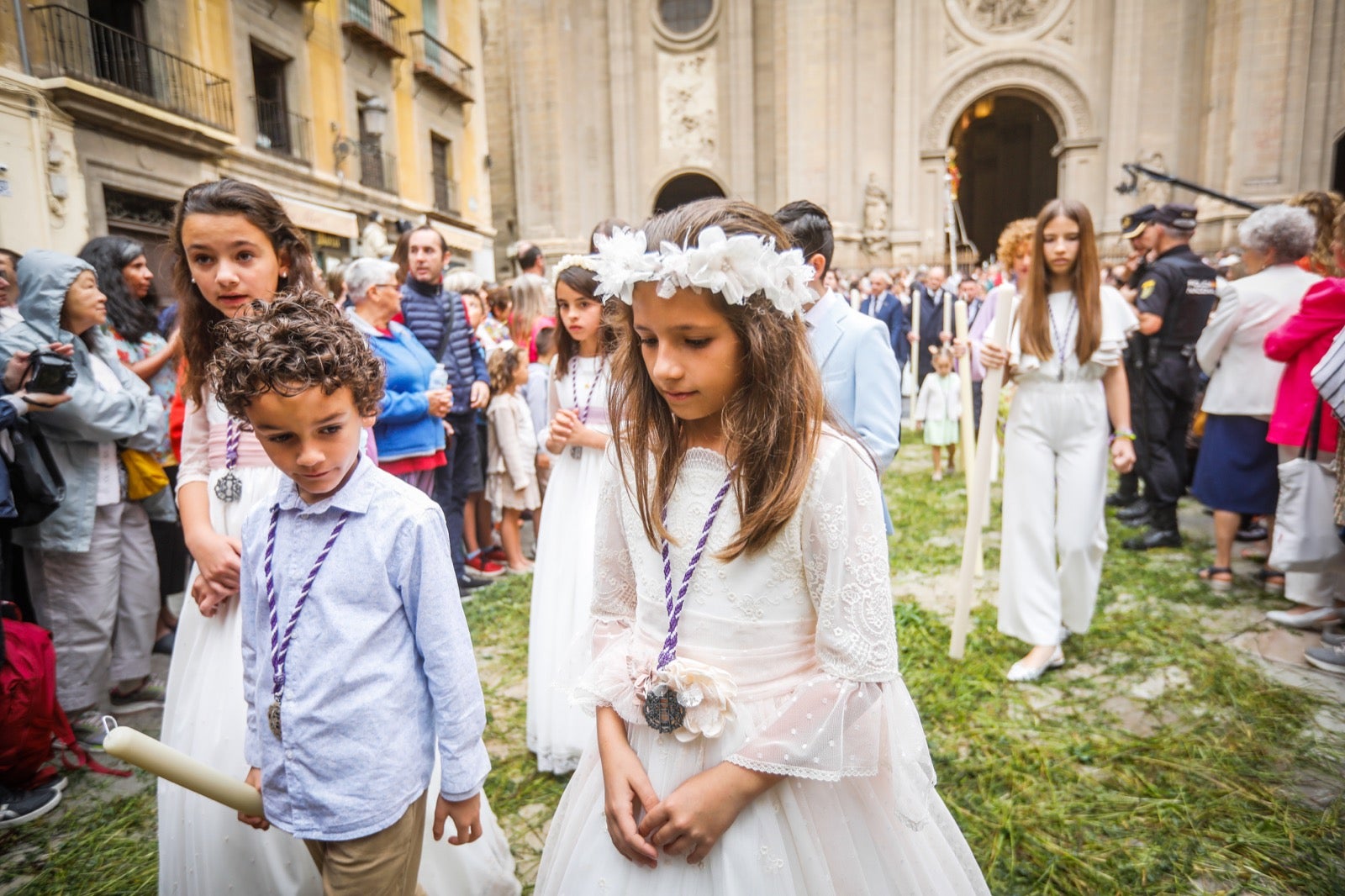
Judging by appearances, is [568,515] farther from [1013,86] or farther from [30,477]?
[1013,86]

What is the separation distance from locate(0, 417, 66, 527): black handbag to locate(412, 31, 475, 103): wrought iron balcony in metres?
15.3

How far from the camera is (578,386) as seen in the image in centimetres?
343

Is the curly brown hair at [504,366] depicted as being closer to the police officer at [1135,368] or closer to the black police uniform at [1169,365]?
the police officer at [1135,368]

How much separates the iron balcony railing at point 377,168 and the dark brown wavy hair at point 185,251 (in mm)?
12936

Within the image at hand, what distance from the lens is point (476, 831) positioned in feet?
5.78

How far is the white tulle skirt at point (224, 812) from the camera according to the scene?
194 cm

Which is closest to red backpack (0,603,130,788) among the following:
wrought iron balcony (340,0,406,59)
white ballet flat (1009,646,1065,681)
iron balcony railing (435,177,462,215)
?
white ballet flat (1009,646,1065,681)

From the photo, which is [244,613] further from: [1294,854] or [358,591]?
[1294,854]

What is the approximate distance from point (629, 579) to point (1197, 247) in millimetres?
22303

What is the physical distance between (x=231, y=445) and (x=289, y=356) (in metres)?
0.90

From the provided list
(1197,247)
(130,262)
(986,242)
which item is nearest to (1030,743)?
(130,262)

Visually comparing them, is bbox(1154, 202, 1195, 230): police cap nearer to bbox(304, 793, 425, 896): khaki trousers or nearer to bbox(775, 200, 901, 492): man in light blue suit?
bbox(775, 200, 901, 492): man in light blue suit

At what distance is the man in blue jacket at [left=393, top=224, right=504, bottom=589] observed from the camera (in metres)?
5.01

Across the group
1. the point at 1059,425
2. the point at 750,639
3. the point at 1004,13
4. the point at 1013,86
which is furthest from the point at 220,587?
the point at 1004,13
